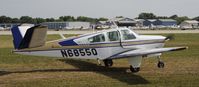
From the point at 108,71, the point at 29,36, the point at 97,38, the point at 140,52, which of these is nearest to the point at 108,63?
the point at 108,71

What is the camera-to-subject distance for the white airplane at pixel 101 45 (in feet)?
45.0

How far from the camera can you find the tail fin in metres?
13.3

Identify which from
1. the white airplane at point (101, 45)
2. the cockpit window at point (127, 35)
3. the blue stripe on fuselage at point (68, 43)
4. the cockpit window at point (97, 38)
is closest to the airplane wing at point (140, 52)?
the white airplane at point (101, 45)

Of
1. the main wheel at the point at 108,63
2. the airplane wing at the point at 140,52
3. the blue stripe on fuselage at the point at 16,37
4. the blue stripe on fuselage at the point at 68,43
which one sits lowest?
the main wheel at the point at 108,63

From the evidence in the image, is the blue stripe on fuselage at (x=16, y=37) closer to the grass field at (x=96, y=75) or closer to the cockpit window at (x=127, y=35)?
the grass field at (x=96, y=75)

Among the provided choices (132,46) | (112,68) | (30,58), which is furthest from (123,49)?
(30,58)

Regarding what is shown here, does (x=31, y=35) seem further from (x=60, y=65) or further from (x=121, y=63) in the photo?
(x=121, y=63)

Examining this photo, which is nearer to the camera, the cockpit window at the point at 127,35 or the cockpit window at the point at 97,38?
the cockpit window at the point at 97,38

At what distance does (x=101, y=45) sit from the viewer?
14.7 meters

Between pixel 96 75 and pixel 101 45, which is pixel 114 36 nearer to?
pixel 101 45

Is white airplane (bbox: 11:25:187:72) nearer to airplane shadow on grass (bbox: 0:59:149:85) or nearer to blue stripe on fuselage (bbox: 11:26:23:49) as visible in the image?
blue stripe on fuselage (bbox: 11:26:23:49)

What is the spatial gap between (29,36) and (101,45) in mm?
2984

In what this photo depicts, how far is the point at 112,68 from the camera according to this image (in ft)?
52.3

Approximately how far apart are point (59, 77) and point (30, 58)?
25.0ft
